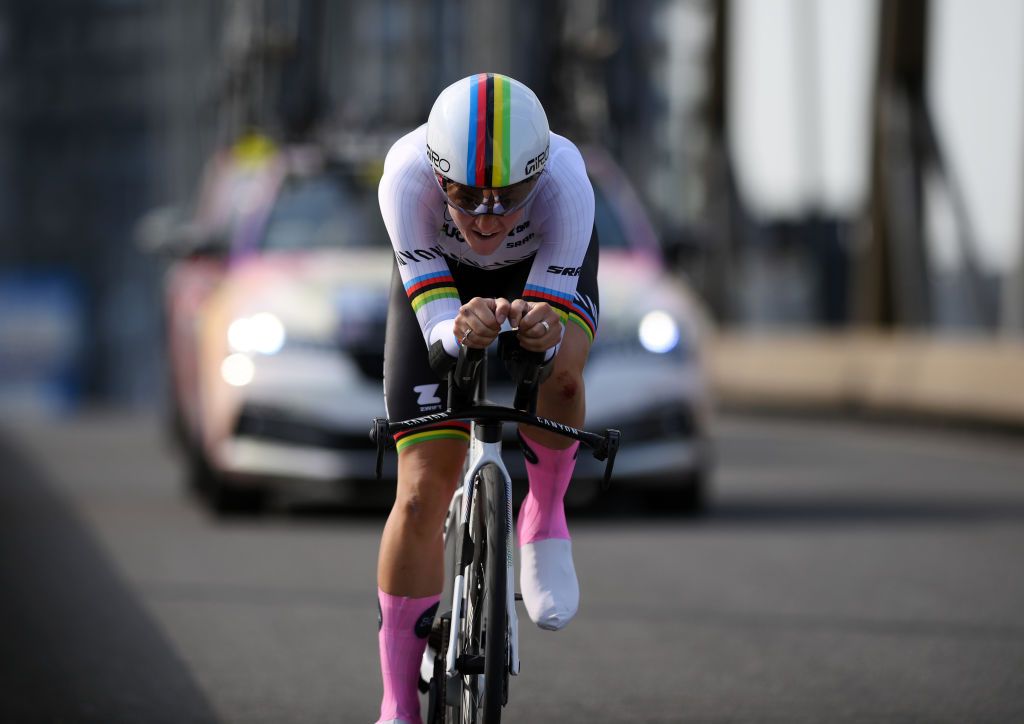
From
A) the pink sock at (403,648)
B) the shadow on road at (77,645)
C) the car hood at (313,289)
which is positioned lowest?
the shadow on road at (77,645)

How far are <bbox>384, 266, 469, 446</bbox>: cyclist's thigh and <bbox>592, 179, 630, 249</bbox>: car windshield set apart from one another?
6.12 meters

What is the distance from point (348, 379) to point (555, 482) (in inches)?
207

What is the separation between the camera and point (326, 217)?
11.4 metres

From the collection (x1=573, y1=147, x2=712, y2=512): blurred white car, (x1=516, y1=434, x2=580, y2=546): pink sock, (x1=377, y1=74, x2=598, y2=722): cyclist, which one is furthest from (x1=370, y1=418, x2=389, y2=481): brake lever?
(x1=573, y1=147, x2=712, y2=512): blurred white car

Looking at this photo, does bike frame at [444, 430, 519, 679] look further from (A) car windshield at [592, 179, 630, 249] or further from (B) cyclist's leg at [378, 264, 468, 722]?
(A) car windshield at [592, 179, 630, 249]

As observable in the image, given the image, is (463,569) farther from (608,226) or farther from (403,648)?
(608,226)

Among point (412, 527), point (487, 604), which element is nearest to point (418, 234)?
point (412, 527)

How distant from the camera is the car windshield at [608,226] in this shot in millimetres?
11203

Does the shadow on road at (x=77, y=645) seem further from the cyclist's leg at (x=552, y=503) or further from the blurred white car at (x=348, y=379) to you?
the cyclist's leg at (x=552, y=503)

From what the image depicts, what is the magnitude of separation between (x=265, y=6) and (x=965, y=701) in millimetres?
27454

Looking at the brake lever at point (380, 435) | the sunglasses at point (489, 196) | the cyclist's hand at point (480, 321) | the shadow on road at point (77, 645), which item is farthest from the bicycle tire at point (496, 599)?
the shadow on road at point (77, 645)

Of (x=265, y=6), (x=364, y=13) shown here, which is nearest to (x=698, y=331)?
(x=265, y=6)

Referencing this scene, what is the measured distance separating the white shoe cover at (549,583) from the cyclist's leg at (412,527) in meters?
0.21

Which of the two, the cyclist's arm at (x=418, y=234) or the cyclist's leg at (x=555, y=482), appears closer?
the cyclist's arm at (x=418, y=234)
